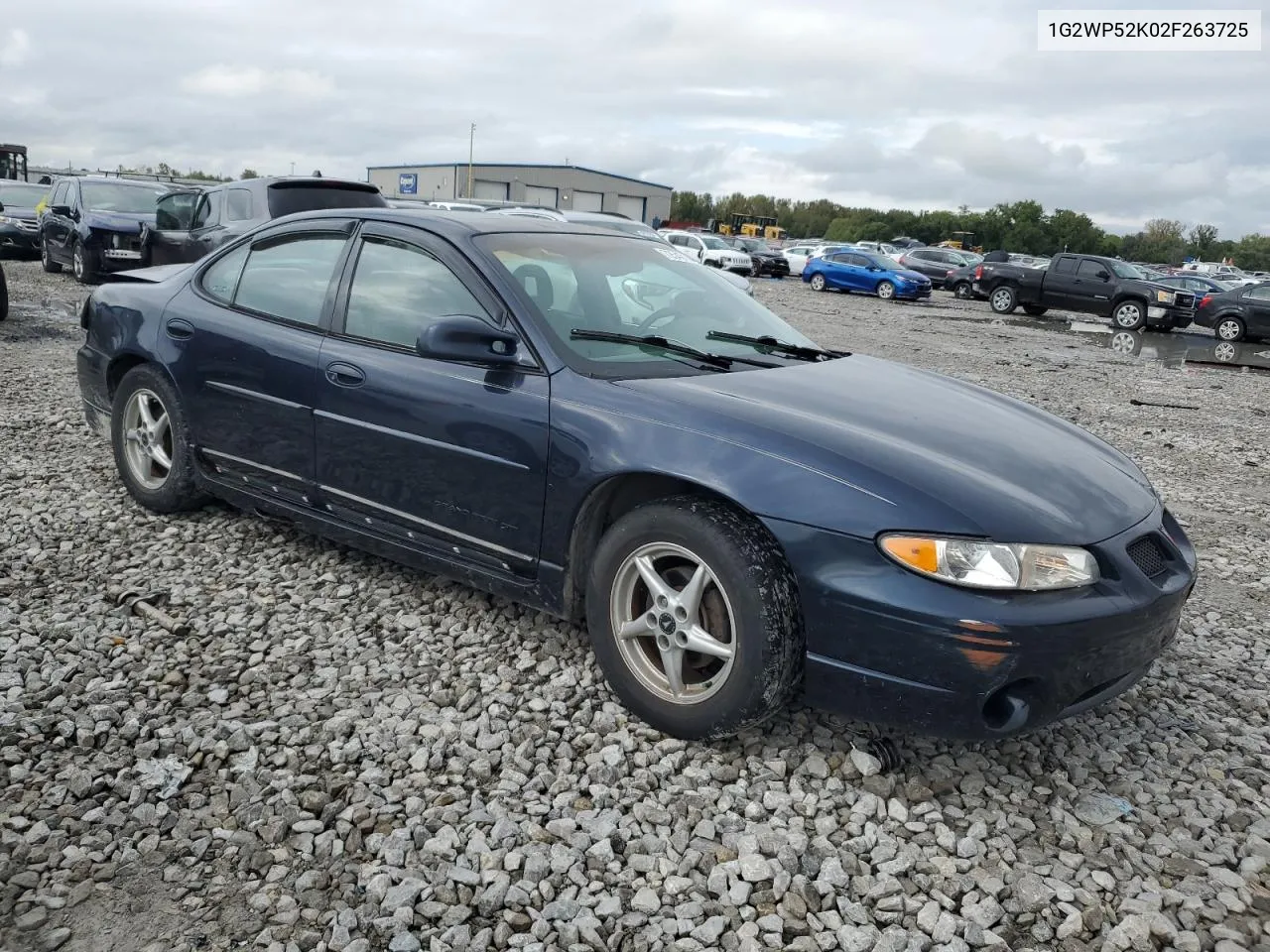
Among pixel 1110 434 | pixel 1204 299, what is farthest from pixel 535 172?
pixel 1110 434

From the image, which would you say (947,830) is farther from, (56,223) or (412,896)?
(56,223)

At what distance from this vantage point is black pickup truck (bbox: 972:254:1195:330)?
2155cm

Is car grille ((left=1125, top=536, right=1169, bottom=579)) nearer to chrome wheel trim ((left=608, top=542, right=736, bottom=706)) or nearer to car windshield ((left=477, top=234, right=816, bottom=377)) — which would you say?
chrome wheel trim ((left=608, top=542, right=736, bottom=706))

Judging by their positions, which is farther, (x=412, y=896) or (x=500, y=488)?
(x=500, y=488)

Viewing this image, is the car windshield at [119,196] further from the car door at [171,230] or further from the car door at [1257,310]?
the car door at [1257,310]

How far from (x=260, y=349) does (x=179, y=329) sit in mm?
640

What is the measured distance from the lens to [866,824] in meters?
2.80

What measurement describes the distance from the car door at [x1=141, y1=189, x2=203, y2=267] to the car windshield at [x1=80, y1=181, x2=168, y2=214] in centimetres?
213

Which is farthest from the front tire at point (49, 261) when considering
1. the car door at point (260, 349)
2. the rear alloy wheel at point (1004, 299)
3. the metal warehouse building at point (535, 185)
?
the metal warehouse building at point (535, 185)

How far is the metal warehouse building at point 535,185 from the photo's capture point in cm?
6756

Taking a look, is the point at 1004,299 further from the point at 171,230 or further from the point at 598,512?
the point at 598,512

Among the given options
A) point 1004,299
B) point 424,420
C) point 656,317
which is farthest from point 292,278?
point 1004,299

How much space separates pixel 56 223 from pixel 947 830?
1731cm

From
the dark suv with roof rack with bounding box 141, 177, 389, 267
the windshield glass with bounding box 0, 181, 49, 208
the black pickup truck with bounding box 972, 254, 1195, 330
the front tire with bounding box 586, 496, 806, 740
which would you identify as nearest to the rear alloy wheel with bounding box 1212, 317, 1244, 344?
the black pickup truck with bounding box 972, 254, 1195, 330
